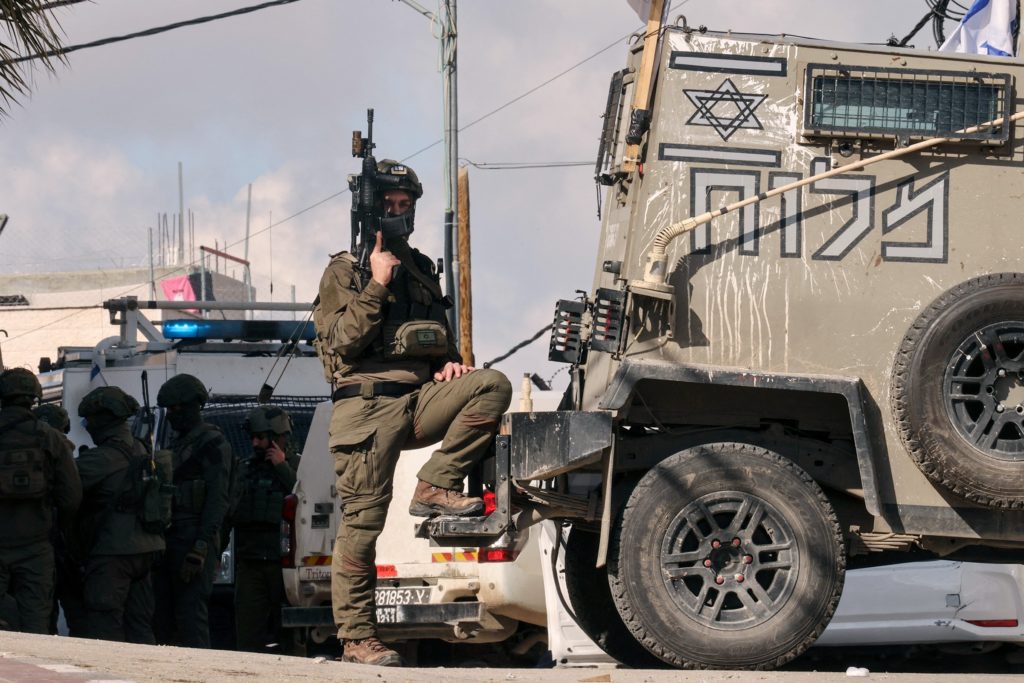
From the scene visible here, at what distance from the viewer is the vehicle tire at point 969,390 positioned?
6141 millimetres

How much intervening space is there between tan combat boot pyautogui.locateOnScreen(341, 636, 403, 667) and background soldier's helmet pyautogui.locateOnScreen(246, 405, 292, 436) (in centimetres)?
425

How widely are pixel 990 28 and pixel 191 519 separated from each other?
616cm

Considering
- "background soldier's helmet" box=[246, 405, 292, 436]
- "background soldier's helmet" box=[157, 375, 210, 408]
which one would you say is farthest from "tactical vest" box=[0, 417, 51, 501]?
"background soldier's helmet" box=[246, 405, 292, 436]

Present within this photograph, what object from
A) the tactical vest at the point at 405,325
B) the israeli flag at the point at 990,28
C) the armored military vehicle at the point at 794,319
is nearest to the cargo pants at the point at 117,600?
the tactical vest at the point at 405,325

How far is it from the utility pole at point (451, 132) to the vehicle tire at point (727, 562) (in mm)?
12400

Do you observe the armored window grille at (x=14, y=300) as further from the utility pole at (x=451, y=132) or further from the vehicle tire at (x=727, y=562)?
the vehicle tire at (x=727, y=562)

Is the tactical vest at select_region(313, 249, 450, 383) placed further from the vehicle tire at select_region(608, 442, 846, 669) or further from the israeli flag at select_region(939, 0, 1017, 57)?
the israeli flag at select_region(939, 0, 1017, 57)

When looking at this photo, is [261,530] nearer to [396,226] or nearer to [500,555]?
[500,555]

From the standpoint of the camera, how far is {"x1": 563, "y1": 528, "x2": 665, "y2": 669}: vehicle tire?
24.3 ft

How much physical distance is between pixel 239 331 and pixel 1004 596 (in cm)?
769

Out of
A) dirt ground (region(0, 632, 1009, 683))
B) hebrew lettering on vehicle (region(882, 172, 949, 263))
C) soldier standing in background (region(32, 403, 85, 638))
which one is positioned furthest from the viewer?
soldier standing in background (region(32, 403, 85, 638))

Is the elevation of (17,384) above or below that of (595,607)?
above

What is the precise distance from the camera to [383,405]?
6.77 meters

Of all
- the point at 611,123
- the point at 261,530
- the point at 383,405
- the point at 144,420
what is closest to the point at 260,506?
the point at 261,530
